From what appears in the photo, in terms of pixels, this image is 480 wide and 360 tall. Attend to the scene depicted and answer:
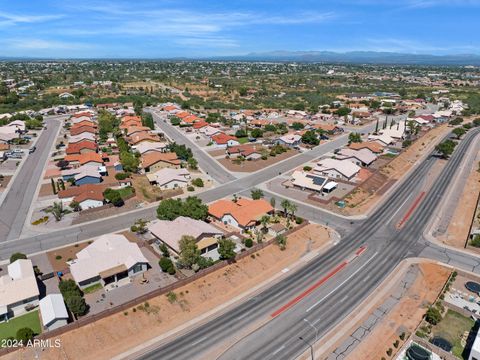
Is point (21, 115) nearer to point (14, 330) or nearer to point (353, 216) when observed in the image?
point (14, 330)

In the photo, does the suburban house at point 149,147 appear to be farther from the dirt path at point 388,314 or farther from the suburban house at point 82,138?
the dirt path at point 388,314

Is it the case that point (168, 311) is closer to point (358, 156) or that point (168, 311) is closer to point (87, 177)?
point (87, 177)

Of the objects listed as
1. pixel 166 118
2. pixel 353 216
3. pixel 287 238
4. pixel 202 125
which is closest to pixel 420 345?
pixel 287 238

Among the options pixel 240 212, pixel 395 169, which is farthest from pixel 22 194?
pixel 395 169

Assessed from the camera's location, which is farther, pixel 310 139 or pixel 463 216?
pixel 310 139

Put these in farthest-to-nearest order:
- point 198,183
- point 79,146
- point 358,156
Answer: point 79,146, point 358,156, point 198,183

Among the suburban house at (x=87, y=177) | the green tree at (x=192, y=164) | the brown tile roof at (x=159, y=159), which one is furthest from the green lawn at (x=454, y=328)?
the suburban house at (x=87, y=177)
